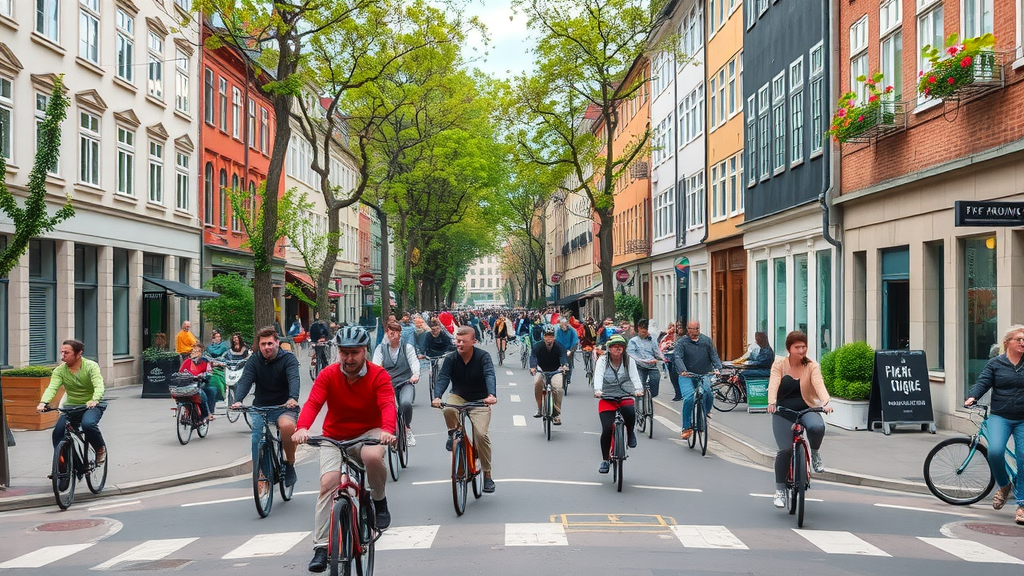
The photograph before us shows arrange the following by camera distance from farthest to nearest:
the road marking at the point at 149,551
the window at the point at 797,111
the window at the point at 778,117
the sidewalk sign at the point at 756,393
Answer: the window at the point at 778,117 < the window at the point at 797,111 < the sidewalk sign at the point at 756,393 < the road marking at the point at 149,551

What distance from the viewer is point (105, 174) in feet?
87.0

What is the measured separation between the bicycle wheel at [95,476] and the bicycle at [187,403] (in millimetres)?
3799

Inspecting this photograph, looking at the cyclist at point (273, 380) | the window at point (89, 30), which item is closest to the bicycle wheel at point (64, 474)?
the cyclist at point (273, 380)

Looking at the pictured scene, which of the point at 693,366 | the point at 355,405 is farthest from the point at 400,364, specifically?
the point at 355,405

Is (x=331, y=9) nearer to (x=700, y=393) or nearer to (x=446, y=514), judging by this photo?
(x=700, y=393)

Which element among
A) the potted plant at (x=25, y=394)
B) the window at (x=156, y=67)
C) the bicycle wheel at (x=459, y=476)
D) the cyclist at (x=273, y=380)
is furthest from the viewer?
the window at (x=156, y=67)

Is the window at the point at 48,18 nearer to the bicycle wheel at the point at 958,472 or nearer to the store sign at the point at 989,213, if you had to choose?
the store sign at the point at 989,213

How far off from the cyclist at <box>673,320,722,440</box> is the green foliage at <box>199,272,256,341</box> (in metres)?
17.0

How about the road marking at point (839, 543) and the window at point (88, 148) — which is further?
the window at point (88, 148)

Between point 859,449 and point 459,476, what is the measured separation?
22.8 ft

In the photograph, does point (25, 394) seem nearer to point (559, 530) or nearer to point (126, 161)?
point (126, 161)

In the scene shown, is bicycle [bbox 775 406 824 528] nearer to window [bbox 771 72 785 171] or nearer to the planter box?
the planter box

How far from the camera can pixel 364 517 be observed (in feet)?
23.3

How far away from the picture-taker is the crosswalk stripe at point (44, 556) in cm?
834
